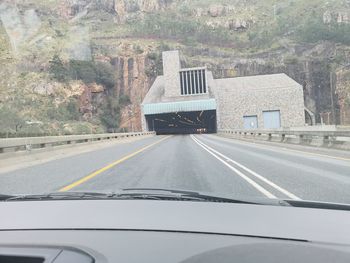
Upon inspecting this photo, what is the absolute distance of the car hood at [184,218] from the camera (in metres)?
2.88

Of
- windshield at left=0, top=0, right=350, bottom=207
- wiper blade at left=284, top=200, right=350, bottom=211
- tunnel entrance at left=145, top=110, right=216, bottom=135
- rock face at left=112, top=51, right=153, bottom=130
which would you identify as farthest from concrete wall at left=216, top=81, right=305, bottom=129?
wiper blade at left=284, top=200, right=350, bottom=211

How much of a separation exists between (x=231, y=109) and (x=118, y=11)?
113215 mm

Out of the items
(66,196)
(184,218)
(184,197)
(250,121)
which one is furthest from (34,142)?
(250,121)

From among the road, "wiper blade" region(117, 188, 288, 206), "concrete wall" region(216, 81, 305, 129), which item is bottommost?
the road

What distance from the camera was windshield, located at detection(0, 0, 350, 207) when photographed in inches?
443

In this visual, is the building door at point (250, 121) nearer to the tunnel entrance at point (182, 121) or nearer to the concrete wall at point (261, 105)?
the concrete wall at point (261, 105)

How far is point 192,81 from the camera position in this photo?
3866 inches

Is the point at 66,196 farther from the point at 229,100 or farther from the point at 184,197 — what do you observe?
the point at 229,100

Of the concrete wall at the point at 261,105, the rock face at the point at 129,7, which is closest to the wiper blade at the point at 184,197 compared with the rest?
the concrete wall at the point at 261,105

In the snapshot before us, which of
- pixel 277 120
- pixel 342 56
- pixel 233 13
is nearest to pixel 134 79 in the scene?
pixel 277 120

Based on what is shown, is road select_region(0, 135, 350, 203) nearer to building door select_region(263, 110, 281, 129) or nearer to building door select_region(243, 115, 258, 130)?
building door select_region(243, 115, 258, 130)

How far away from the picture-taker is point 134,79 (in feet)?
386

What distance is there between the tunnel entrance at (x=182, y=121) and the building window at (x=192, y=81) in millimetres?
4596

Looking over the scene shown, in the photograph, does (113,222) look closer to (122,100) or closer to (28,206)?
(28,206)
